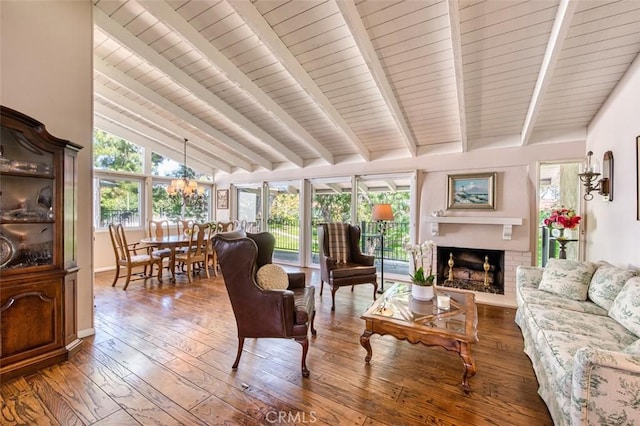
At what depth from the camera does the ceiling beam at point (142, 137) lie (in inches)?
203

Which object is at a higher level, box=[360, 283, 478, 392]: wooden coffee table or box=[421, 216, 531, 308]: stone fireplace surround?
box=[421, 216, 531, 308]: stone fireplace surround

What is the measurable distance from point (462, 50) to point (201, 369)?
3.60 m

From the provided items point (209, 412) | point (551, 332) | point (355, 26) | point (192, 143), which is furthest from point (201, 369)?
point (192, 143)

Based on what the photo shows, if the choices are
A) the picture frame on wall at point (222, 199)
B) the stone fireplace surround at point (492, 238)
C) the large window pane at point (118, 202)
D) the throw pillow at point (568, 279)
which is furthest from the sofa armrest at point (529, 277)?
the large window pane at point (118, 202)

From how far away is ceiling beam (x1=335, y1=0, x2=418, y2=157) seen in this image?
218 centimetres

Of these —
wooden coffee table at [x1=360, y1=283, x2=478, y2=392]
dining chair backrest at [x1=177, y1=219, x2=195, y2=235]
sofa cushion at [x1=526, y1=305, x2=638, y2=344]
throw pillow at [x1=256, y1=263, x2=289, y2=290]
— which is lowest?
wooden coffee table at [x1=360, y1=283, x2=478, y2=392]

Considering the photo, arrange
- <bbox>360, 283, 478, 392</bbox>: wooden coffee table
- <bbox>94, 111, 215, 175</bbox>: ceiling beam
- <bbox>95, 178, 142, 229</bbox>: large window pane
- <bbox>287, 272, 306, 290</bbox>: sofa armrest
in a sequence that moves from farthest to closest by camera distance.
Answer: <bbox>95, 178, 142, 229</bbox>: large window pane < <bbox>94, 111, 215, 175</bbox>: ceiling beam < <bbox>287, 272, 306, 290</bbox>: sofa armrest < <bbox>360, 283, 478, 392</bbox>: wooden coffee table

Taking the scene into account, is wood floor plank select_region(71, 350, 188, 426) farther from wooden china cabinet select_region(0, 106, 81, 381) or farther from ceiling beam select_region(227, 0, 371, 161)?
ceiling beam select_region(227, 0, 371, 161)

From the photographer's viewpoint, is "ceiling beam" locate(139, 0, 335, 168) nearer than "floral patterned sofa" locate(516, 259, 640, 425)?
No

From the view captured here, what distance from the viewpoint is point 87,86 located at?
8.71ft

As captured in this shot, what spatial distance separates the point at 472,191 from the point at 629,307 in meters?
2.58

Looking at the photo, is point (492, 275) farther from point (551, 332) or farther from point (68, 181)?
point (68, 181)

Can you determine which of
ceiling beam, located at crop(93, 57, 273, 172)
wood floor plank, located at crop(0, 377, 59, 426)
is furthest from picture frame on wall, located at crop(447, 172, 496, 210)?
wood floor plank, located at crop(0, 377, 59, 426)

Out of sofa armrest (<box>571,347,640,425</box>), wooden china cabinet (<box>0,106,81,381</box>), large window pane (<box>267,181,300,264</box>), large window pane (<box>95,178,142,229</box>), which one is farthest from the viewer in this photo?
large window pane (<box>267,181,300,264</box>)
